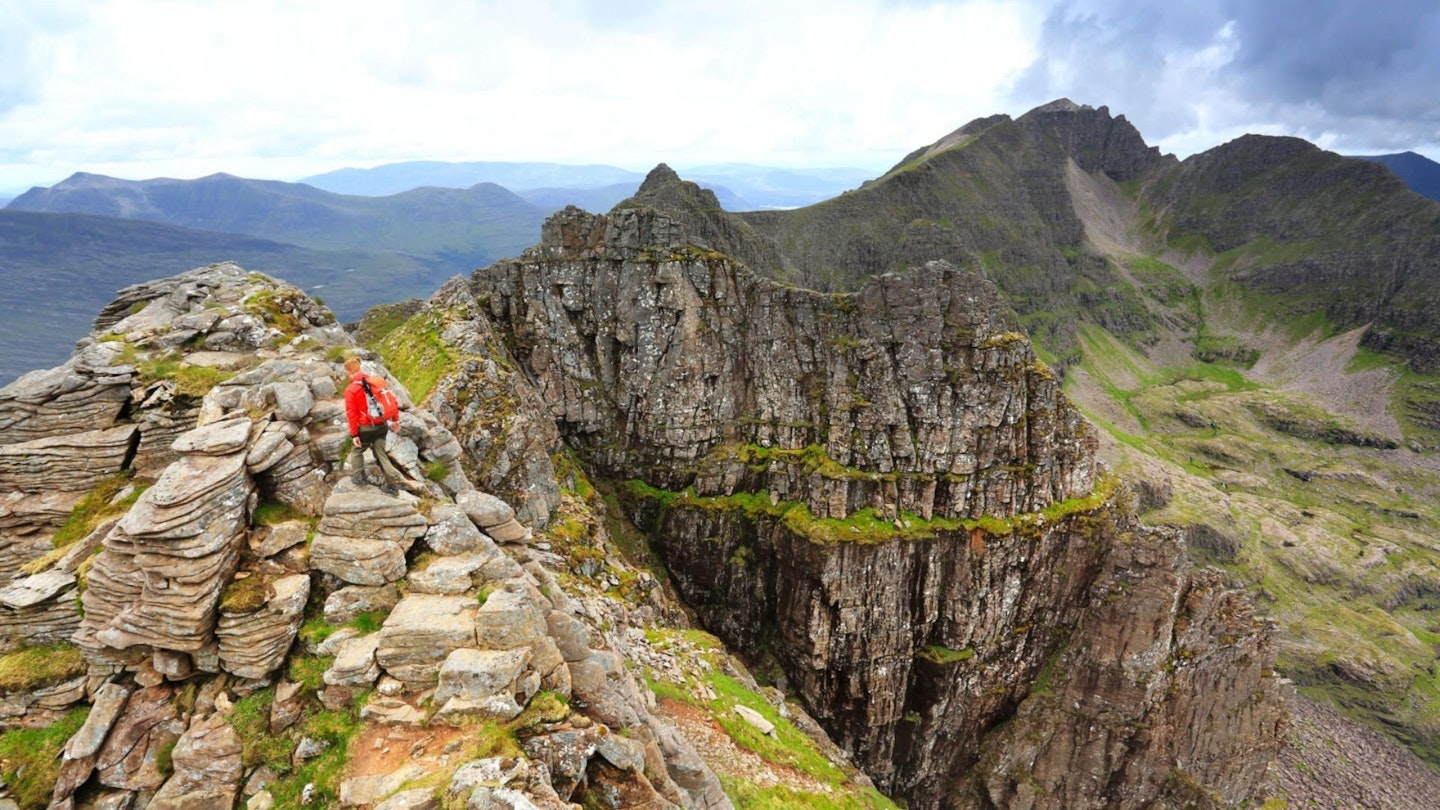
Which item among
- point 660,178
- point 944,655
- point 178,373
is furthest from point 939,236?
point 178,373

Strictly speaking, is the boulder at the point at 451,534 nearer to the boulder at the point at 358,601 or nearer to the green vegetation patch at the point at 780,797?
the boulder at the point at 358,601

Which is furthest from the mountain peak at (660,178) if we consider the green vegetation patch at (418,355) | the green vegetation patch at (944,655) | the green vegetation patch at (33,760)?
the green vegetation patch at (33,760)

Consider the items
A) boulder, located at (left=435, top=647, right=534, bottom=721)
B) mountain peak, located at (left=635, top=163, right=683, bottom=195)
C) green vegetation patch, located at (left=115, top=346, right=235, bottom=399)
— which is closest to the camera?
boulder, located at (left=435, top=647, right=534, bottom=721)

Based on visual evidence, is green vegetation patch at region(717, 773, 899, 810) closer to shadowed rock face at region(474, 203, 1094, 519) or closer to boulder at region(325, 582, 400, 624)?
boulder at region(325, 582, 400, 624)

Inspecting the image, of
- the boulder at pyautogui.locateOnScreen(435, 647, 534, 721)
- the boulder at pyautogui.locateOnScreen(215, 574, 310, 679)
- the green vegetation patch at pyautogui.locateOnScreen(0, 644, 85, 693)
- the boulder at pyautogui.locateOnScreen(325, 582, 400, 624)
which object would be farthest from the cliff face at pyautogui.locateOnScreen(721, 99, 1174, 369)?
the green vegetation patch at pyautogui.locateOnScreen(0, 644, 85, 693)

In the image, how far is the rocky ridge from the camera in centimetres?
1273

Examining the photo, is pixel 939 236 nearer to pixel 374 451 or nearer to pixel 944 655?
pixel 944 655

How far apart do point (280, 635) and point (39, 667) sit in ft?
18.9

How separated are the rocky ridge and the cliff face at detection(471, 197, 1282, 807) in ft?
121

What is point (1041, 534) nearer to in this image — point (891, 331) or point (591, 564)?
point (891, 331)

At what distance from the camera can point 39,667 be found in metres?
13.9

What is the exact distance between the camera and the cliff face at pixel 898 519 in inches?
2015

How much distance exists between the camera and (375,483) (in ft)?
56.3

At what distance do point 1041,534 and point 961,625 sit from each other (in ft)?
36.2
